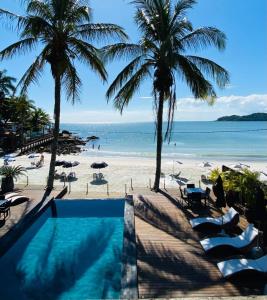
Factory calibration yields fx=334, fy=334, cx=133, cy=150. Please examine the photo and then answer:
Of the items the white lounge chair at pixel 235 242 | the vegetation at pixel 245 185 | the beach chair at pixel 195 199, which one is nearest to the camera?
the white lounge chair at pixel 235 242

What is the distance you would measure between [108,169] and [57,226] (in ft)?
51.5

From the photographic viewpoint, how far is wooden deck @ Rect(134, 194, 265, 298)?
24.8 feet

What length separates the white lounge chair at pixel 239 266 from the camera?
26.1 feet

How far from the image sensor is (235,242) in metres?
9.80

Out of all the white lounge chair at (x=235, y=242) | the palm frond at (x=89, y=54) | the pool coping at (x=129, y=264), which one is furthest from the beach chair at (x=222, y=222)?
the palm frond at (x=89, y=54)

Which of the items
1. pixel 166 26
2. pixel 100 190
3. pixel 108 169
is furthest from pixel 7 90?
pixel 166 26

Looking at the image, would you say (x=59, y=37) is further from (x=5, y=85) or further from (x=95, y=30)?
(x=5, y=85)

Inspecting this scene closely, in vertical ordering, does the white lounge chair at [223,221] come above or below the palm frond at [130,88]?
below

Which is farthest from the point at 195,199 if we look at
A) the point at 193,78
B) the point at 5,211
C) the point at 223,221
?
the point at 5,211

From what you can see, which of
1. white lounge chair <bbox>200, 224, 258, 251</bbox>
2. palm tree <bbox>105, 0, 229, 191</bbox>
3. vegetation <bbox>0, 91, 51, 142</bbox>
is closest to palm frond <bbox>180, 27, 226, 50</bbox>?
palm tree <bbox>105, 0, 229, 191</bbox>

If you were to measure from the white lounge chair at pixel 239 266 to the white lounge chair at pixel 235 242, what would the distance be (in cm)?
108

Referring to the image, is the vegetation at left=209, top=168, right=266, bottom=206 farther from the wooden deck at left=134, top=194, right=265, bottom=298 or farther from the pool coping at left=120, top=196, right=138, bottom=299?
the pool coping at left=120, top=196, right=138, bottom=299

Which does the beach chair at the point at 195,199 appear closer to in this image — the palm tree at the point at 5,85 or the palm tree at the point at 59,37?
the palm tree at the point at 59,37

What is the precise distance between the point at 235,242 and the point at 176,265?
2070mm
